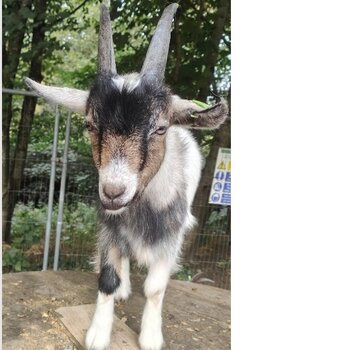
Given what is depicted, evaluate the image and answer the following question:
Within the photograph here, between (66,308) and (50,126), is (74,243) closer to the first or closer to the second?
(50,126)

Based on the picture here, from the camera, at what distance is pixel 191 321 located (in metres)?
1.70

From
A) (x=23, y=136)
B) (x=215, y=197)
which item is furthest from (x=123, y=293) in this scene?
(x=23, y=136)

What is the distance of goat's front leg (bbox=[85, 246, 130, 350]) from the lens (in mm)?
1353

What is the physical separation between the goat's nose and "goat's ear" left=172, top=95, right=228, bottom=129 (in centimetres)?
26

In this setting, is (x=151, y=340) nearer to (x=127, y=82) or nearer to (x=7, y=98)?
(x=127, y=82)

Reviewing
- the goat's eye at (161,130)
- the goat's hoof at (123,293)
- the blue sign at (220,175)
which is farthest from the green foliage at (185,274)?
the goat's eye at (161,130)

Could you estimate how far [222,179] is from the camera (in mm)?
2348

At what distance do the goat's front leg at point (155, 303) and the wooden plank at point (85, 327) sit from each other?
0.19 feet

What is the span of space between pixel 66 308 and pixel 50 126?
1.41 m

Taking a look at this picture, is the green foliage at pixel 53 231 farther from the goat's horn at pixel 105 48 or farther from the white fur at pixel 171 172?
the goat's horn at pixel 105 48

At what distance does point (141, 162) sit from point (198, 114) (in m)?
0.19
